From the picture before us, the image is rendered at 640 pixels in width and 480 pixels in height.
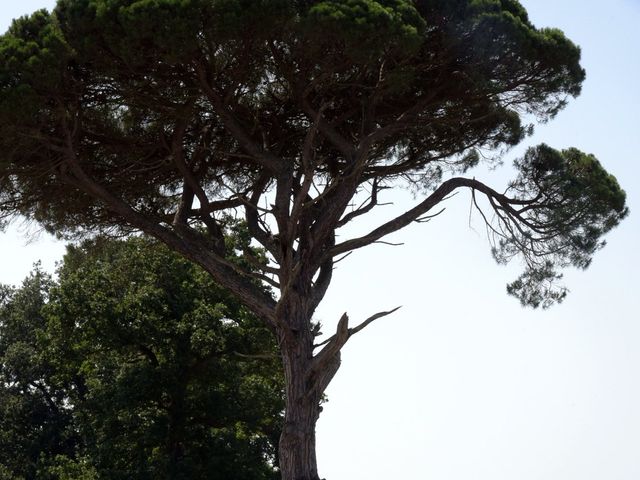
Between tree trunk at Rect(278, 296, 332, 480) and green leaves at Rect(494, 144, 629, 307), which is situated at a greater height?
green leaves at Rect(494, 144, 629, 307)

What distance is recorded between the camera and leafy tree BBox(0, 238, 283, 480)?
2116 cm

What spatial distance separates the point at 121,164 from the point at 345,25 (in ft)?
12.6

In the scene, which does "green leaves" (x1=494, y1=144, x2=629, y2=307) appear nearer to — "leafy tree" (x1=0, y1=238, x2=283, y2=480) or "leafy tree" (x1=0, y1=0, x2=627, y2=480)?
"leafy tree" (x1=0, y1=0, x2=627, y2=480)

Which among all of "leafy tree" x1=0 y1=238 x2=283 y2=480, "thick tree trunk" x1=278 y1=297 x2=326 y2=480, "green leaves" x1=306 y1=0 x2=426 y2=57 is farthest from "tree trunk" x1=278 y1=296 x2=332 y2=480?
"leafy tree" x1=0 y1=238 x2=283 y2=480

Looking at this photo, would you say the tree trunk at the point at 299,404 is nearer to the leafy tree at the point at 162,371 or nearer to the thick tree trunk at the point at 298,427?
the thick tree trunk at the point at 298,427

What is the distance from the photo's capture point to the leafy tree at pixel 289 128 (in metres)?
11.7

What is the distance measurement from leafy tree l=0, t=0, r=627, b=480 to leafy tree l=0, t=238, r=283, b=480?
684cm

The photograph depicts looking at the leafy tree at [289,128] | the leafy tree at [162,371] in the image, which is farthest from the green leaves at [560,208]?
the leafy tree at [162,371]

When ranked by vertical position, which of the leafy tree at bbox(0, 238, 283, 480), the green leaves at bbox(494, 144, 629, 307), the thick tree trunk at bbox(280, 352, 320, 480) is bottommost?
the thick tree trunk at bbox(280, 352, 320, 480)

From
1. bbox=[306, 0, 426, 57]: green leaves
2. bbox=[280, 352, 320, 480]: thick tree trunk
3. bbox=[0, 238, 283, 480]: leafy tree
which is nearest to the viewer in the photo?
bbox=[306, 0, 426, 57]: green leaves

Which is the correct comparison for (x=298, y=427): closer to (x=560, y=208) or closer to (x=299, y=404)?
(x=299, y=404)

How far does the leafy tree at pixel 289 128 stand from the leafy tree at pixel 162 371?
684 cm

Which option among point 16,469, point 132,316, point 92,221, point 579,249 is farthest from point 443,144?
point 16,469

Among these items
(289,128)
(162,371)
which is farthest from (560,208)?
(162,371)
